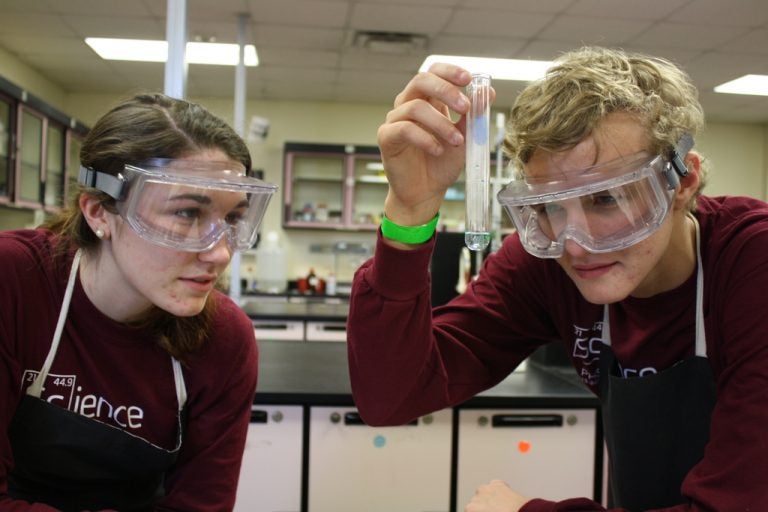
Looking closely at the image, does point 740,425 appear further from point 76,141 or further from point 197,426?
point 76,141

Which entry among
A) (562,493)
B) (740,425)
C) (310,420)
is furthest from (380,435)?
(740,425)

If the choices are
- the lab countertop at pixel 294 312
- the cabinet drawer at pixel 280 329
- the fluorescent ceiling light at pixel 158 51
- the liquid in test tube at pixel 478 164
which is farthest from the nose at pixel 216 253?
the fluorescent ceiling light at pixel 158 51

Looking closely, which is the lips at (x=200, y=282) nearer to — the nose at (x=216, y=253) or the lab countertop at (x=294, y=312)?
the nose at (x=216, y=253)

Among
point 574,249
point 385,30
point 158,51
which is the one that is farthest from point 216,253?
point 158,51

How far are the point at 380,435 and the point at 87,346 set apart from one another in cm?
110

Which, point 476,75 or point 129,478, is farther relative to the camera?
point 129,478

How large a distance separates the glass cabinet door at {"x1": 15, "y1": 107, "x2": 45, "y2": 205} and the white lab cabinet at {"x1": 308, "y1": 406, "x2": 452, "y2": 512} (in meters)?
3.63

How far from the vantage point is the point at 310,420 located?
2.00m

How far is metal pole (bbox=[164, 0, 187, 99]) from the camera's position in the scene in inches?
81.4

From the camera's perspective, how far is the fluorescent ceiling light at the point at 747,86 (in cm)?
538

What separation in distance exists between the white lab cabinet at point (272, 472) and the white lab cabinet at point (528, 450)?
563mm

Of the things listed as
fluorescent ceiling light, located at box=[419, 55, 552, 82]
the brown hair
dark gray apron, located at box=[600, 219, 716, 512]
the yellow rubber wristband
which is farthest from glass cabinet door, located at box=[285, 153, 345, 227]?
the yellow rubber wristband

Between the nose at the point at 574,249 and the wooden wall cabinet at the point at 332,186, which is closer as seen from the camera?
the nose at the point at 574,249

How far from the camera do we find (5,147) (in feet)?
13.8
